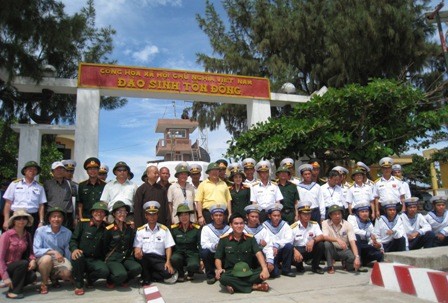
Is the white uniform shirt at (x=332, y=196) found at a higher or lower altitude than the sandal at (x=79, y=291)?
higher

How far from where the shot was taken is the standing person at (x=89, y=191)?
625 centimetres

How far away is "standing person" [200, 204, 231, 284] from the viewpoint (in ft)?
17.7

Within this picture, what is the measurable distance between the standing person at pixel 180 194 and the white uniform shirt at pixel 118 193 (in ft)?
1.98

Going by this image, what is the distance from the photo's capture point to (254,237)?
5.27m

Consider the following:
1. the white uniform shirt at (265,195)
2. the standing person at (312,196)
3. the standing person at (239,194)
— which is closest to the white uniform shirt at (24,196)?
the standing person at (239,194)

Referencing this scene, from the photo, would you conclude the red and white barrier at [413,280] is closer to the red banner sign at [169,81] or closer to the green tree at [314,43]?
the red banner sign at [169,81]

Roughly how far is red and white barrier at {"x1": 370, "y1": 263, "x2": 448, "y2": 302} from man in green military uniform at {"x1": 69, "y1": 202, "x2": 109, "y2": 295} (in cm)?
340

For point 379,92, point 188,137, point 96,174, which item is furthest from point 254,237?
point 188,137

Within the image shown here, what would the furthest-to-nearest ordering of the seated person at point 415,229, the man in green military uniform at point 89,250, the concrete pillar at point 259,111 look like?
the concrete pillar at point 259,111 → the seated person at point 415,229 → the man in green military uniform at point 89,250

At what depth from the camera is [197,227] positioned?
588cm

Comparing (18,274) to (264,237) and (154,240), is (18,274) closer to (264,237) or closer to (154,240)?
(154,240)

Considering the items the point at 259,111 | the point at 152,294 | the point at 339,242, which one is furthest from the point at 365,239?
the point at 259,111

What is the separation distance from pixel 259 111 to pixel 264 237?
6.76 m

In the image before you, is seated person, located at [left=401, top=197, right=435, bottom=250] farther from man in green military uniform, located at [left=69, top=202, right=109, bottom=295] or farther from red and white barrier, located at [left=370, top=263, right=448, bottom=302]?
man in green military uniform, located at [left=69, top=202, right=109, bottom=295]
